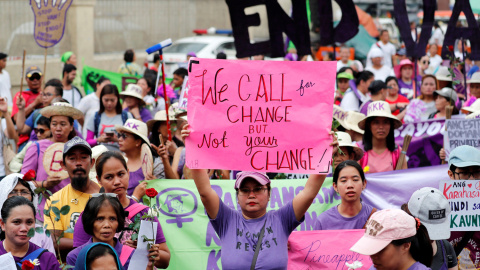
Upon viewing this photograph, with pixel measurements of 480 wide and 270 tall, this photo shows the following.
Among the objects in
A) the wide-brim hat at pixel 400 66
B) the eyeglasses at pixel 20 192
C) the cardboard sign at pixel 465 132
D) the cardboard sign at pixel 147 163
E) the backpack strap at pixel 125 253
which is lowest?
the backpack strap at pixel 125 253

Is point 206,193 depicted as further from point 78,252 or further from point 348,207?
point 348,207

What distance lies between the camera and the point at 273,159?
5.29m

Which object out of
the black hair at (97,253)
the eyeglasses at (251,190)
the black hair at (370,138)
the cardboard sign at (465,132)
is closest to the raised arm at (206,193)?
the eyeglasses at (251,190)

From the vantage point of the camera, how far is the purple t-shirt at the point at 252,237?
5.09 metres

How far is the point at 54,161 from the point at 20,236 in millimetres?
2226

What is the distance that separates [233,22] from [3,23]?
10.7 metres

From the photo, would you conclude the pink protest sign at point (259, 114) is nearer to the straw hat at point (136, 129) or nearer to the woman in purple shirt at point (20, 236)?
the woman in purple shirt at point (20, 236)

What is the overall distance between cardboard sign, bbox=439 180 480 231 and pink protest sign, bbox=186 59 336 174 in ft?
4.82

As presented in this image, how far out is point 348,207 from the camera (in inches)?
249

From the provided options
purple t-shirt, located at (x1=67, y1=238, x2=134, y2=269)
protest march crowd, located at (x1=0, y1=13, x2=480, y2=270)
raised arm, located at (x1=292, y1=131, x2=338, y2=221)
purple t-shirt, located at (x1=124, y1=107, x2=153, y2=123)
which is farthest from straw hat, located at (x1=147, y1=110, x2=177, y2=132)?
raised arm, located at (x1=292, y1=131, x2=338, y2=221)

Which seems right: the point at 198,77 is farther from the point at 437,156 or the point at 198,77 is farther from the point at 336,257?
the point at 437,156

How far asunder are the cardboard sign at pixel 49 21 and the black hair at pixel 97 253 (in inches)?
278

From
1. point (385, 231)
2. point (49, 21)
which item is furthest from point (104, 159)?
point (49, 21)

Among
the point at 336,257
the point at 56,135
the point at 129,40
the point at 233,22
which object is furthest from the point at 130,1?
the point at 336,257
